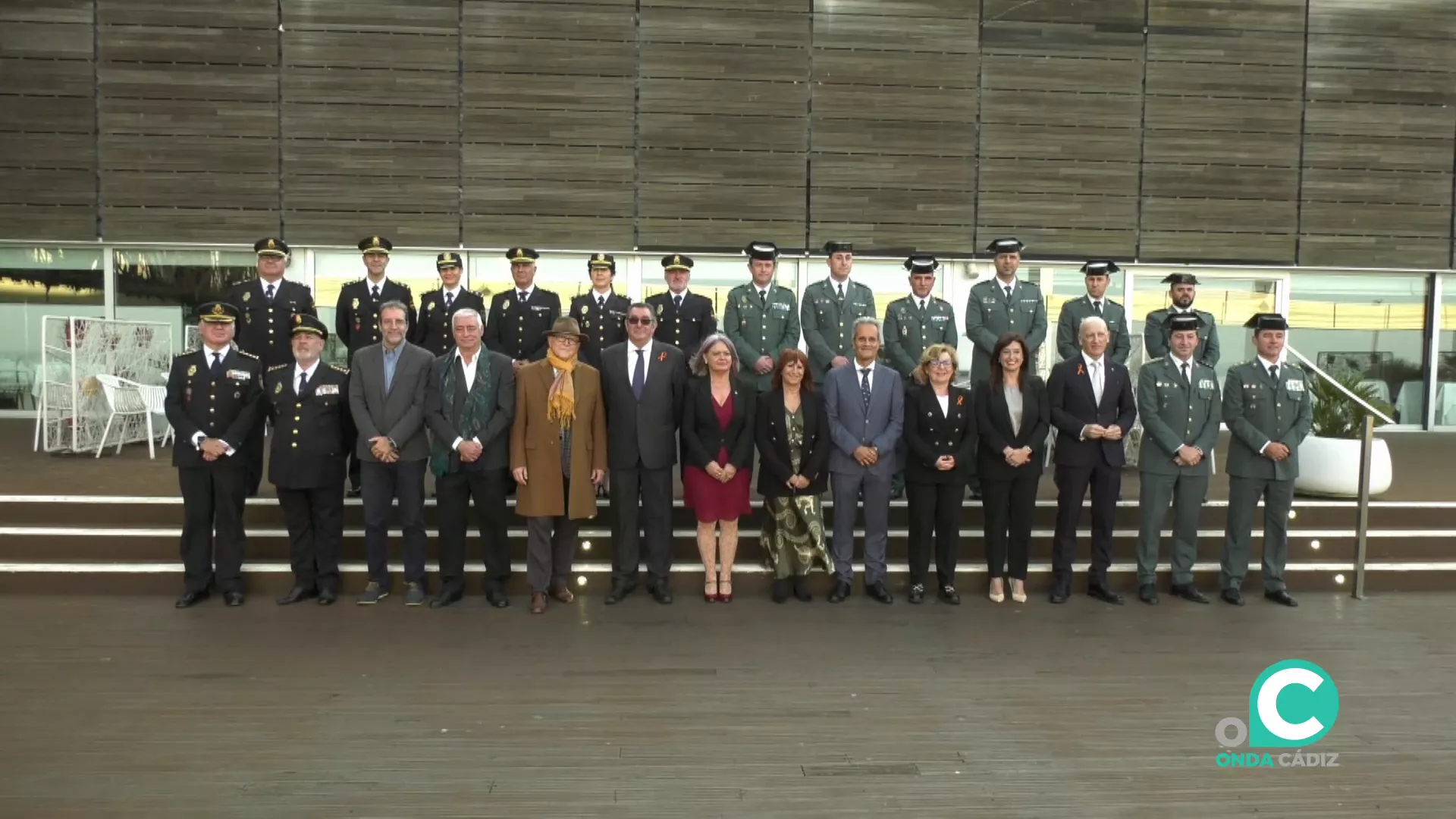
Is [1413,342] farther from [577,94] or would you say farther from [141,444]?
[141,444]

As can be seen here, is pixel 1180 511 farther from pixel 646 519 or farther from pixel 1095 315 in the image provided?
pixel 646 519

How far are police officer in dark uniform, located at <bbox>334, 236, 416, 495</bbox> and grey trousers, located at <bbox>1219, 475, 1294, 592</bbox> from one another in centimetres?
552

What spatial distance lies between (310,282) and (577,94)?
11.6ft

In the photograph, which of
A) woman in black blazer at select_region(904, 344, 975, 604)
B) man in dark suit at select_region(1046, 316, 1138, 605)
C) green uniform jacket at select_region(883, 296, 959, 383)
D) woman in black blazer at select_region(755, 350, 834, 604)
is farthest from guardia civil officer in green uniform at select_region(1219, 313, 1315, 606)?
woman in black blazer at select_region(755, 350, 834, 604)

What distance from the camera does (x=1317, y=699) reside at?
4.57 metres

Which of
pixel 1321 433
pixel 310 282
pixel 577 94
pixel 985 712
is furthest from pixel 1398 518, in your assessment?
pixel 310 282

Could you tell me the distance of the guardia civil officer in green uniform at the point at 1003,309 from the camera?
7227 mm

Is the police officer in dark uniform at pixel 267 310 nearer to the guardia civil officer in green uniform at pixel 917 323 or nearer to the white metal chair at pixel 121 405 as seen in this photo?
the white metal chair at pixel 121 405

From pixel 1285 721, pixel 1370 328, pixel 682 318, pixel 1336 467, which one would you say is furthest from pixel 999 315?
pixel 1370 328

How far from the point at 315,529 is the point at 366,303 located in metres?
1.86

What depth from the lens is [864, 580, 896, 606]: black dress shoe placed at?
19.7 feet

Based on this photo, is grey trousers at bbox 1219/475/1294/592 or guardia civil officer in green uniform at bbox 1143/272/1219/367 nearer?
grey trousers at bbox 1219/475/1294/592

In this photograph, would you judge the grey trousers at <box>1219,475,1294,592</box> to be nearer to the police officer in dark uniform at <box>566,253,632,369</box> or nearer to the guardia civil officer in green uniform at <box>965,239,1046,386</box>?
the guardia civil officer in green uniform at <box>965,239,1046,386</box>

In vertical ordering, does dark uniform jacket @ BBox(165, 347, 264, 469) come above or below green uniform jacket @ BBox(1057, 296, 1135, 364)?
below
